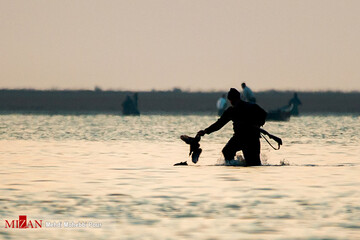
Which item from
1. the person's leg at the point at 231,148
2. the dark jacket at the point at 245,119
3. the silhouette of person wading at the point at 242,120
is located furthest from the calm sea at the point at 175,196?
the dark jacket at the point at 245,119

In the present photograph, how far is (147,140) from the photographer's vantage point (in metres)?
27.7

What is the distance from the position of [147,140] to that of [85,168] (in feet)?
35.6

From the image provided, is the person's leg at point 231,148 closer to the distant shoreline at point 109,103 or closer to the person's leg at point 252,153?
the person's leg at point 252,153

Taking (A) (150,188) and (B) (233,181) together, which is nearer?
(A) (150,188)

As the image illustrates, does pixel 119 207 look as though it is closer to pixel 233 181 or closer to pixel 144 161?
pixel 233 181

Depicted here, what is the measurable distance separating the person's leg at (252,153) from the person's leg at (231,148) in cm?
15

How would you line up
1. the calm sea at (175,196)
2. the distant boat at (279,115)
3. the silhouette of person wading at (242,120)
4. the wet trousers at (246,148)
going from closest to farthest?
the calm sea at (175,196), the silhouette of person wading at (242,120), the wet trousers at (246,148), the distant boat at (279,115)

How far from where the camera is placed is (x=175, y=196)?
12164 millimetres

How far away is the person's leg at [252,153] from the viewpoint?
16.7m

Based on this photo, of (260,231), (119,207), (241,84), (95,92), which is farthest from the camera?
(95,92)

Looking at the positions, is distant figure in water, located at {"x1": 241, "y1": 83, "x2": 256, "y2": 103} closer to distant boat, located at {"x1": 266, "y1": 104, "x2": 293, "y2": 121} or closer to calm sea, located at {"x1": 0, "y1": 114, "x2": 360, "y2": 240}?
calm sea, located at {"x1": 0, "y1": 114, "x2": 360, "y2": 240}

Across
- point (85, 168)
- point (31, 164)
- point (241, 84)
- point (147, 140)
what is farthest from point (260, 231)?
point (241, 84)

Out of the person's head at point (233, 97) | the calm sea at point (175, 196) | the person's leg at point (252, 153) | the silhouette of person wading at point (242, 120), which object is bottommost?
the calm sea at point (175, 196)

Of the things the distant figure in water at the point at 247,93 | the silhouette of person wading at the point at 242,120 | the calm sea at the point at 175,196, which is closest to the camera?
the calm sea at the point at 175,196
